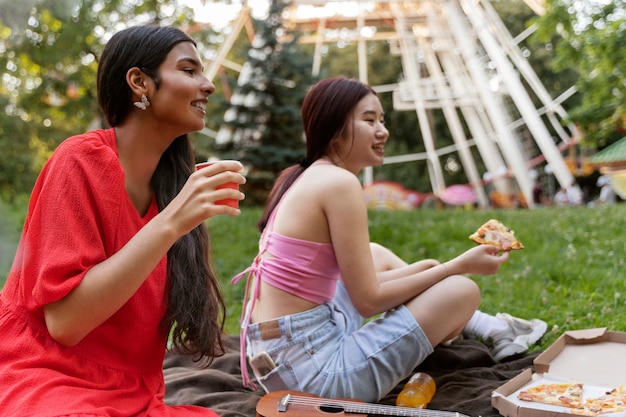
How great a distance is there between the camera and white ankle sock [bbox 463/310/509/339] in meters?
3.06

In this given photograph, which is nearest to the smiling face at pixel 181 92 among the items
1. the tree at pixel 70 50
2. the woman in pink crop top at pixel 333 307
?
the woman in pink crop top at pixel 333 307

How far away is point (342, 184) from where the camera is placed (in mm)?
2279

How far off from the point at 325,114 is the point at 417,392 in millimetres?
1162

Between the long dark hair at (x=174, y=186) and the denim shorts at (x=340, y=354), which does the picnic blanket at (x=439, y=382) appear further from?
the long dark hair at (x=174, y=186)

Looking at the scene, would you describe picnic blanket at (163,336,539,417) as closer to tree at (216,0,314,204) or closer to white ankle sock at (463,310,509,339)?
white ankle sock at (463,310,509,339)

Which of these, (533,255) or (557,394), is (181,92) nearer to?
(557,394)

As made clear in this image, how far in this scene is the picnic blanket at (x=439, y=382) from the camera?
245cm

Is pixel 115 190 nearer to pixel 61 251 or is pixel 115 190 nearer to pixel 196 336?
pixel 61 251

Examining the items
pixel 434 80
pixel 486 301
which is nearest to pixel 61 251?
pixel 486 301

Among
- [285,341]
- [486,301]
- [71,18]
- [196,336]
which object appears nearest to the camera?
[196,336]

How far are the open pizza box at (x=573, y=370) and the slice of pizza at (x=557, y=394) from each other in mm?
20

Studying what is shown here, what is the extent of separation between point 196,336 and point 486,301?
2.65 metres

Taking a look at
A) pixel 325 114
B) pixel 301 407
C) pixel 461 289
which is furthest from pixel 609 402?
pixel 325 114

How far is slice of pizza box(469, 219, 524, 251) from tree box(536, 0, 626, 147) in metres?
5.65
